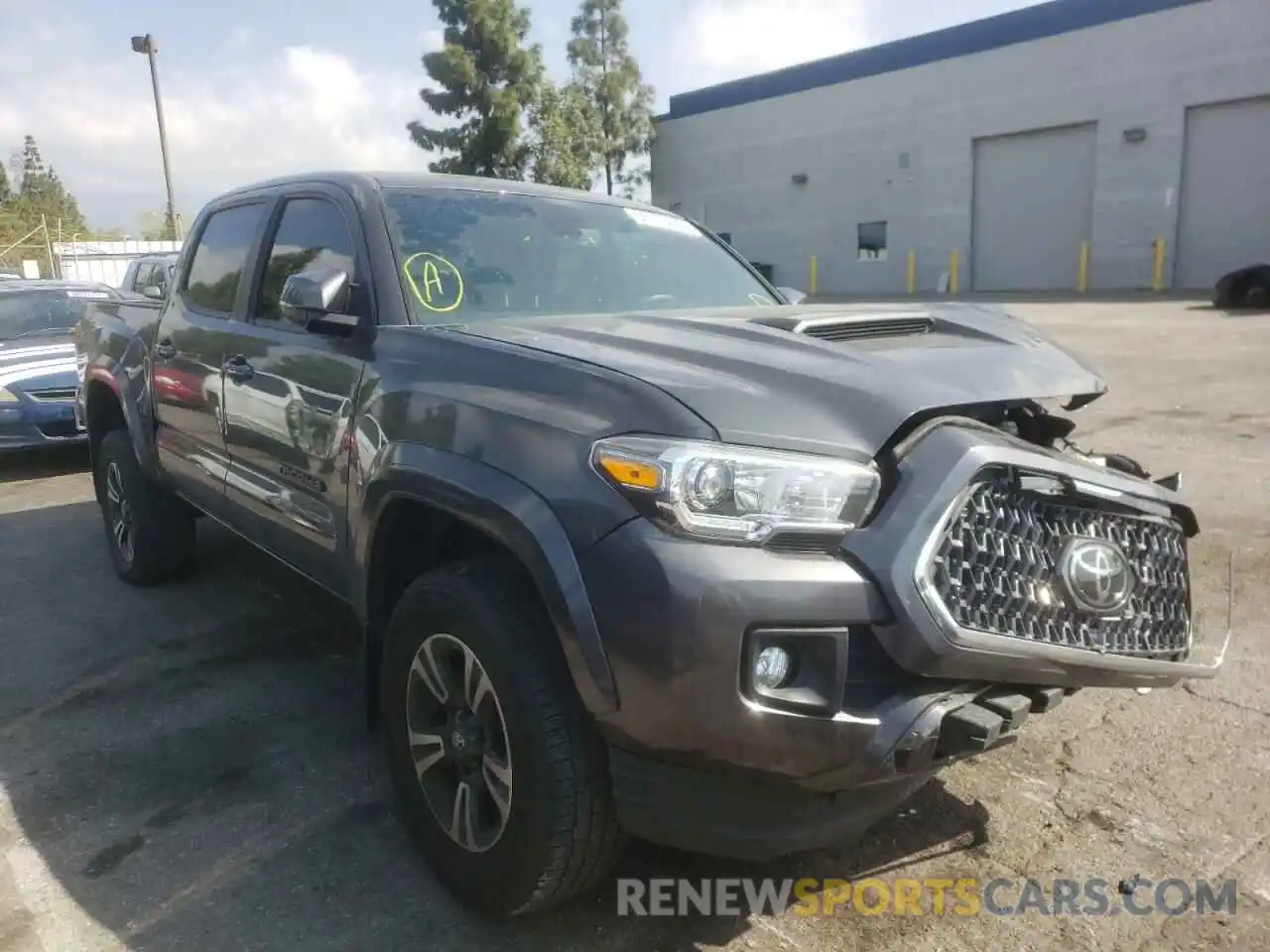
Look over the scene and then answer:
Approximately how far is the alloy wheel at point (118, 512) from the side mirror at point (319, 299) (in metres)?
2.55

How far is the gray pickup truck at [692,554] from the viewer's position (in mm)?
1956

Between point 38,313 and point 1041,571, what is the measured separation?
9.77 metres

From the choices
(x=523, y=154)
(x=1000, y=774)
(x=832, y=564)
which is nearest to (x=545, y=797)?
(x=832, y=564)

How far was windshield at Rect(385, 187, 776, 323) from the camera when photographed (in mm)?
3129

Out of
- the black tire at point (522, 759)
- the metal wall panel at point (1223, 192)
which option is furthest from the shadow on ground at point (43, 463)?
the metal wall panel at point (1223, 192)

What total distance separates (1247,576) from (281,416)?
4.22 meters

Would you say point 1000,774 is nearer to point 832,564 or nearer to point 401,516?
point 832,564

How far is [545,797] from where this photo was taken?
2.16 metres

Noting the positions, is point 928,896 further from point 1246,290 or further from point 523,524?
point 1246,290

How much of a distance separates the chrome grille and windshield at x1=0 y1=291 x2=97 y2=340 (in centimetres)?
917

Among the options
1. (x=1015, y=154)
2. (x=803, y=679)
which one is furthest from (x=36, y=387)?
(x=1015, y=154)

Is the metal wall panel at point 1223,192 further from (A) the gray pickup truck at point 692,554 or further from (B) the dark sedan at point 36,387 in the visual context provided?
(A) the gray pickup truck at point 692,554

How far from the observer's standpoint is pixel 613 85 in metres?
40.6

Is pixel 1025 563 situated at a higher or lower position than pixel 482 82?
lower
